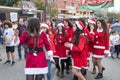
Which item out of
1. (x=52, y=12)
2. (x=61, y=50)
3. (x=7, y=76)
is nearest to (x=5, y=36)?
(x=7, y=76)

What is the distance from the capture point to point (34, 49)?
5.73m

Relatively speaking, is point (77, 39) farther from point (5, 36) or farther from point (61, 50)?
point (5, 36)

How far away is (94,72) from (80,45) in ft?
10.8

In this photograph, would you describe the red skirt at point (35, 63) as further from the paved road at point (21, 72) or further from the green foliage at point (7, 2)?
the green foliage at point (7, 2)

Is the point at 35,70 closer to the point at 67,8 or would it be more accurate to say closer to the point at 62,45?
the point at 62,45

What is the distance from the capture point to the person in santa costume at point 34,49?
565cm

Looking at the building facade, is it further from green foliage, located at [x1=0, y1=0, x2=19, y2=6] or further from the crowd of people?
the crowd of people

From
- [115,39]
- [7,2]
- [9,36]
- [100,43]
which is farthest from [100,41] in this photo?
[7,2]

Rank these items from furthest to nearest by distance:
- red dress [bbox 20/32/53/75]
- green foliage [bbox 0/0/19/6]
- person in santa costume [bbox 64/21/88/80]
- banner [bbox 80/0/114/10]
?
green foliage [bbox 0/0/19/6], banner [bbox 80/0/114/10], person in santa costume [bbox 64/21/88/80], red dress [bbox 20/32/53/75]

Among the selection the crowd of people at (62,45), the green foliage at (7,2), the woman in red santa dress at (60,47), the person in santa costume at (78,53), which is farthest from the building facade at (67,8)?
the person in santa costume at (78,53)

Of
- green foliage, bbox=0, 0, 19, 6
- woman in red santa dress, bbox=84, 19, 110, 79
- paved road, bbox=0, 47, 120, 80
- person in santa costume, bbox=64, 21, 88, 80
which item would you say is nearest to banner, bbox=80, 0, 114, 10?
paved road, bbox=0, 47, 120, 80

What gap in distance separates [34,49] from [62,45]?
3.32 m

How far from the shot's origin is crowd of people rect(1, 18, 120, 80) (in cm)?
575

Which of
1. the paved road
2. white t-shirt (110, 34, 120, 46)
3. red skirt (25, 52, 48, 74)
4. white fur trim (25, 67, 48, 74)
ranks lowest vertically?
the paved road
